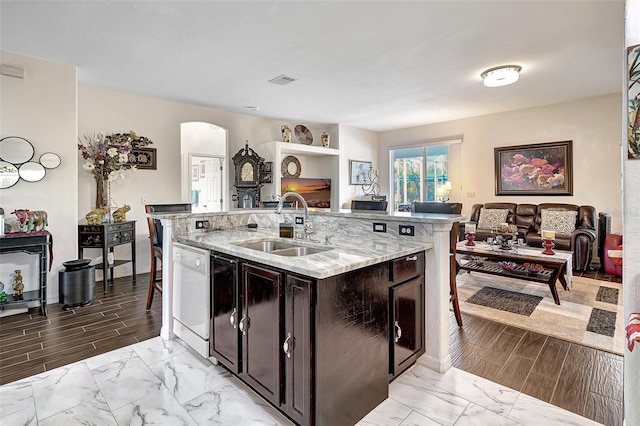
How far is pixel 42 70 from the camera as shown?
3.53 m

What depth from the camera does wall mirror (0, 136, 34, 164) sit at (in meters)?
3.34

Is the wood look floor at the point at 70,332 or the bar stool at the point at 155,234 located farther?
the bar stool at the point at 155,234

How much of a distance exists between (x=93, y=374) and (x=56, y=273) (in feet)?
7.27

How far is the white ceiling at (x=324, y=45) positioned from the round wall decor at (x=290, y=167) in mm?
1895

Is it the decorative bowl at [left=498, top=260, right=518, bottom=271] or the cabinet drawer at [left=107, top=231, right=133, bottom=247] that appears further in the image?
the cabinet drawer at [left=107, top=231, right=133, bottom=247]

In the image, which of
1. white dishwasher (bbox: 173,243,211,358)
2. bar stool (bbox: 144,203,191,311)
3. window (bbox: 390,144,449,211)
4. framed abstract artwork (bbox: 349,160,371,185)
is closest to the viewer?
white dishwasher (bbox: 173,243,211,358)

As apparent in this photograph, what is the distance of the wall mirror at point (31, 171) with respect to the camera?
11.3 feet

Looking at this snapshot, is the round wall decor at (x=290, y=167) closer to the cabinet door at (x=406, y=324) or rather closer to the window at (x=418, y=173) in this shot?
the window at (x=418, y=173)

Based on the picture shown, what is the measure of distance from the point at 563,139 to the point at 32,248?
25.8 ft

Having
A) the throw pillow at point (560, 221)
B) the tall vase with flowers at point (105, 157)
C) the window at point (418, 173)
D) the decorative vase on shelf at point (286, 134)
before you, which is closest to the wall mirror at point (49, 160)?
the tall vase with flowers at point (105, 157)

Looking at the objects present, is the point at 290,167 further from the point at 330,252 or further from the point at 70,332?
the point at 330,252

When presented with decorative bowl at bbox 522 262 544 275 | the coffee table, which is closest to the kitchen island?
the coffee table

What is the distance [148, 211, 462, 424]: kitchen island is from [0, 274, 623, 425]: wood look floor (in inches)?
20.5

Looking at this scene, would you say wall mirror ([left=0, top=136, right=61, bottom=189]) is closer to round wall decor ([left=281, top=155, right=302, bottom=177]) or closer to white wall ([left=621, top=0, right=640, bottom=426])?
round wall decor ([left=281, top=155, right=302, bottom=177])
